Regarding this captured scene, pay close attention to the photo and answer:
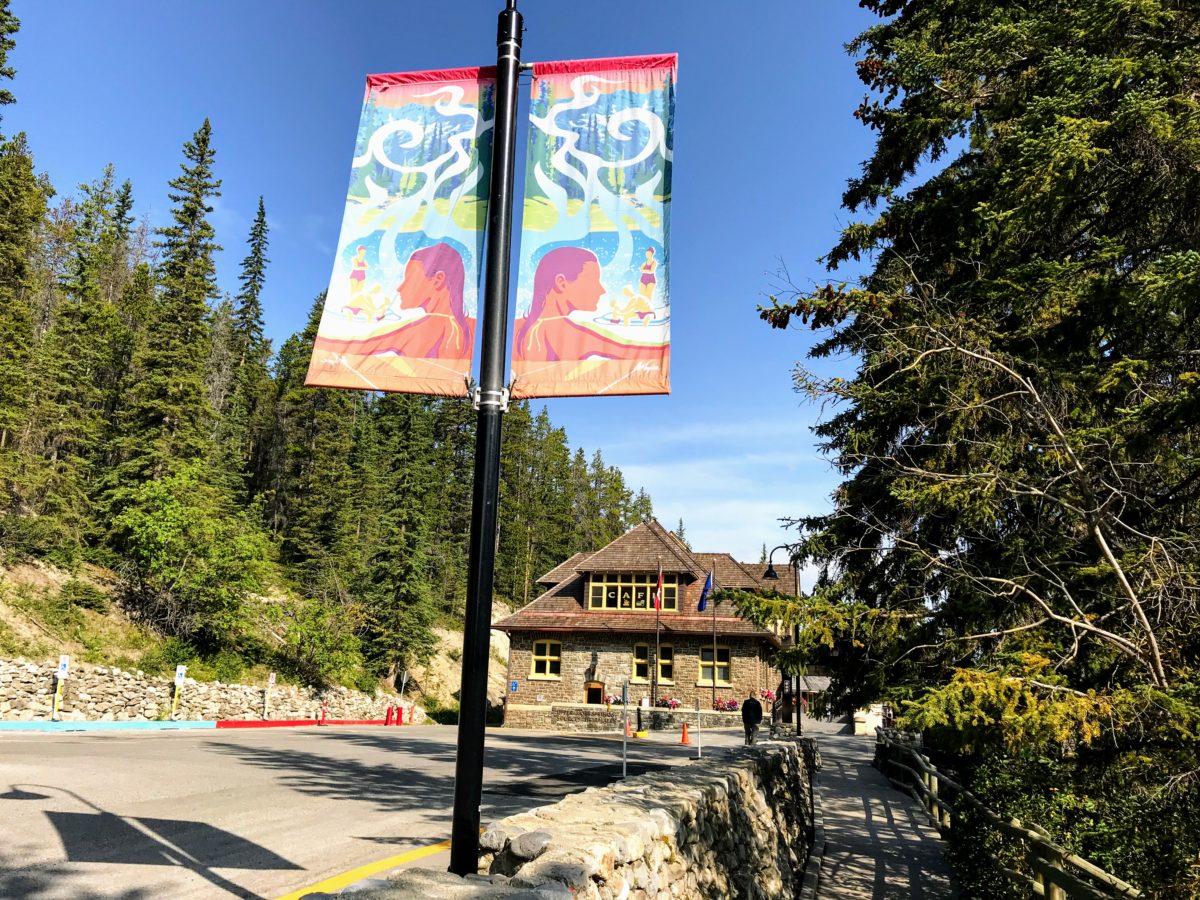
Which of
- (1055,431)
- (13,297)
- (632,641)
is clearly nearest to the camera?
(1055,431)

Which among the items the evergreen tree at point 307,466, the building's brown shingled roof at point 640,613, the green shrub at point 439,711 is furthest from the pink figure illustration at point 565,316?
the evergreen tree at point 307,466

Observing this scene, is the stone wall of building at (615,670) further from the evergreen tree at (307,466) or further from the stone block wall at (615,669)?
the evergreen tree at (307,466)

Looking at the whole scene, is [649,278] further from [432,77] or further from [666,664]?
[666,664]

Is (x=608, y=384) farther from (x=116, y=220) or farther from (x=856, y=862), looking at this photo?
(x=116, y=220)

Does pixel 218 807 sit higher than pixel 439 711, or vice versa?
pixel 218 807

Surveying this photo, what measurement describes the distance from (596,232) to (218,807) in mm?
8798

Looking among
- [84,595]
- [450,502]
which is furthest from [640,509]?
[84,595]

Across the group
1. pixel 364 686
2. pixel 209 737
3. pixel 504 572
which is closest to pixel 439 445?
pixel 504 572

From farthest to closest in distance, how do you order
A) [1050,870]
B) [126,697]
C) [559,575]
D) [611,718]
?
[559,575] < [611,718] < [126,697] < [1050,870]

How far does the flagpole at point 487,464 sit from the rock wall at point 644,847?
293 mm

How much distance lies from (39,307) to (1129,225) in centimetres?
5570

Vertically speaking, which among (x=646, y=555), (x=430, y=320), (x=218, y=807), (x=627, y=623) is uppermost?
(x=646, y=555)

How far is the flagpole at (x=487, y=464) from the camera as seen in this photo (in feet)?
11.7

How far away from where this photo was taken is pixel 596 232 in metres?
4.34
